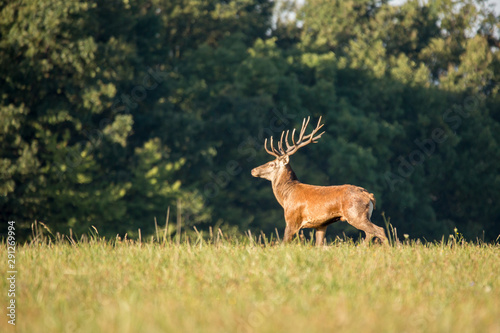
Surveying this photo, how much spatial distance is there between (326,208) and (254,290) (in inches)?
175

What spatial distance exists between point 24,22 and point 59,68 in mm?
1983

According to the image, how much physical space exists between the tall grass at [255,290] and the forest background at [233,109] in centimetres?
1762

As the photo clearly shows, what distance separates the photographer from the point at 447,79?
3900 centimetres

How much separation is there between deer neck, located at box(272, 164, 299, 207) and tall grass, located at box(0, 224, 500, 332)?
308 centimetres

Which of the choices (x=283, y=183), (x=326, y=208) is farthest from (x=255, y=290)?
(x=283, y=183)

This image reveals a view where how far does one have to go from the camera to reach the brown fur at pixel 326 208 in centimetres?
920

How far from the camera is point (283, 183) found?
10789 millimetres

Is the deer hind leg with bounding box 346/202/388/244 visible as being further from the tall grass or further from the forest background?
the forest background

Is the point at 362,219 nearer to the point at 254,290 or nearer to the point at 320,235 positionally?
the point at 320,235

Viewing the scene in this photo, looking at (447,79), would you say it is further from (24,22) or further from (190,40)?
(24,22)

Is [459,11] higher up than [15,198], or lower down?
higher up

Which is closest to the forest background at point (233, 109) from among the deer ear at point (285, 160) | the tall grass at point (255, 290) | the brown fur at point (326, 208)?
the deer ear at point (285, 160)

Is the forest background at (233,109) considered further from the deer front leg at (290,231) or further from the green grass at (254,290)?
the green grass at (254,290)

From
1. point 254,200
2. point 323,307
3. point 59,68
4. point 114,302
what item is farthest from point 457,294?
point 254,200
